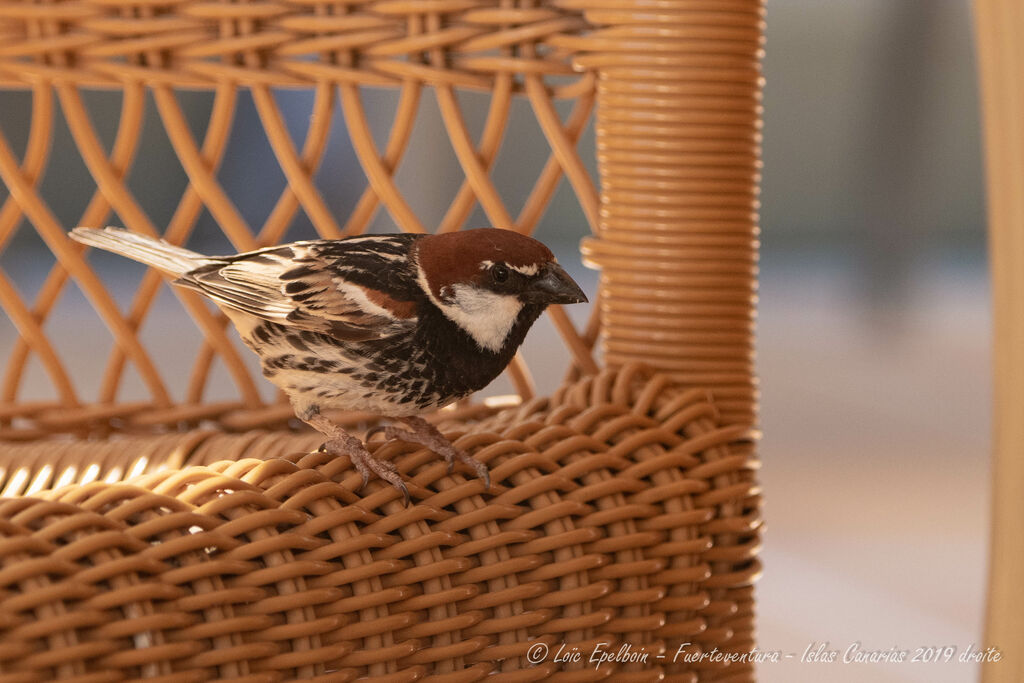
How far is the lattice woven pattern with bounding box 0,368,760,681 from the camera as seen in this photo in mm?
507

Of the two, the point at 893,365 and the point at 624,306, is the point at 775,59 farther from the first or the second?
the point at 624,306

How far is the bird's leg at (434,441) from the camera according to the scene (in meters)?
0.65

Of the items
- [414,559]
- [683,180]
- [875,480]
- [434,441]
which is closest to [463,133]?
[683,180]

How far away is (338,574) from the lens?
0.57 meters

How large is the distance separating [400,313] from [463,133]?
263 mm

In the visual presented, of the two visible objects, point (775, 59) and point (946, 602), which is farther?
point (775, 59)

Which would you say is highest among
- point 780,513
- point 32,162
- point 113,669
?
point 32,162

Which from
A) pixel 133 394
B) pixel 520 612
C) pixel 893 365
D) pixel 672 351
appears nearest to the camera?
pixel 520 612

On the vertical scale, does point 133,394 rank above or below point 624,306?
below

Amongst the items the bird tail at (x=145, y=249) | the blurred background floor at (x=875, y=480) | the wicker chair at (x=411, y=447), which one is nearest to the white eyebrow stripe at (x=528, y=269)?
the wicker chair at (x=411, y=447)

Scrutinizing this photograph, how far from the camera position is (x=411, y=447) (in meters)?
0.68

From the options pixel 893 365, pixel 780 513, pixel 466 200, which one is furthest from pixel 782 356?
pixel 466 200

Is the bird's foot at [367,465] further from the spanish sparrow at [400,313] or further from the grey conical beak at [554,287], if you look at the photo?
the grey conical beak at [554,287]

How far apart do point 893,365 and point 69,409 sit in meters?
3.42
